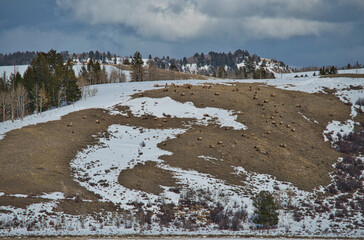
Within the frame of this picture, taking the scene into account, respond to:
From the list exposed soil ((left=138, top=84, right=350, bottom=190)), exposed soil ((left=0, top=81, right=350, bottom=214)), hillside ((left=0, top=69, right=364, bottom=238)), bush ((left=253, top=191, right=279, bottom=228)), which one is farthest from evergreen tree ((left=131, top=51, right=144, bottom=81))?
bush ((left=253, top=191, right=279, bottom=228))

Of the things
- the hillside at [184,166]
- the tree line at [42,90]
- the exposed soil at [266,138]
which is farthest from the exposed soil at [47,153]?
the tree line at [42,90]

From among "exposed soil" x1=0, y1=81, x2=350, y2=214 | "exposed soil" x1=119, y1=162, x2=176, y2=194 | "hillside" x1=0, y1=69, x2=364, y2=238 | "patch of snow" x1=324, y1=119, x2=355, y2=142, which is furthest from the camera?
"patch of snow" x1=324, y1=119, x2=355, y2=142

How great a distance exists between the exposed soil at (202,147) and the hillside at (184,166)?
0.16m

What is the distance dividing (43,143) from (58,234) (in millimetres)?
21216

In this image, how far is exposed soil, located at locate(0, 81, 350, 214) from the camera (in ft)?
95.9

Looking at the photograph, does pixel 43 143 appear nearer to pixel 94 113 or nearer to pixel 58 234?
pixel 94 113

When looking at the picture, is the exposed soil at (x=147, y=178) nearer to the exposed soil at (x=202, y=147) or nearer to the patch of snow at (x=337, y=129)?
the exposed soil at (x=202, y=147)

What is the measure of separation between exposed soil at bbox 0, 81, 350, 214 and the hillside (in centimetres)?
16

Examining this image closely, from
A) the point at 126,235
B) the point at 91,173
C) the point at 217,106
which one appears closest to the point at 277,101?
the point at 217,106

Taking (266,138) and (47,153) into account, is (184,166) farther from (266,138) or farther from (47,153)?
(47,153)

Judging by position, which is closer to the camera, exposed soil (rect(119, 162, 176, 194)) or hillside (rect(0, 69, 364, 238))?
hillside (rect(0, 69, 364, 238))

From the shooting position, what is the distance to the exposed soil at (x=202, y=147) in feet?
95.9

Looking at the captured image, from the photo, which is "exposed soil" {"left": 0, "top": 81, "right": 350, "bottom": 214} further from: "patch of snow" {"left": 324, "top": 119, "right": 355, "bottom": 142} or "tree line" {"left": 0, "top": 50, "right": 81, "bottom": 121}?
"tree line" {"left": 0, "top": 50, "right": 81, "bottom": 121}

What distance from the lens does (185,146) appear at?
133 feet
